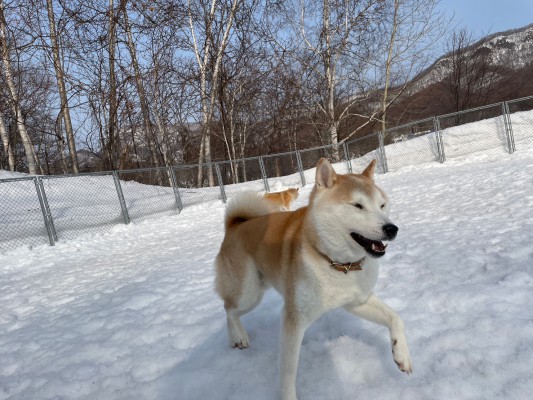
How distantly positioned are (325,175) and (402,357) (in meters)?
1.12

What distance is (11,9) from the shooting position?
36.0 ft

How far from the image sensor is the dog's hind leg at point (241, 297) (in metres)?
2.41

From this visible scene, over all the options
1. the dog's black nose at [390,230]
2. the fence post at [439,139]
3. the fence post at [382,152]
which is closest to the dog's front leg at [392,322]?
the dog's black nose at [390,230]

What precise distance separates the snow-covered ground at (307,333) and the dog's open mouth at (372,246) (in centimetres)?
69

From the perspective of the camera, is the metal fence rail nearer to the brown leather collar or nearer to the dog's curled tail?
the dog's curled tail

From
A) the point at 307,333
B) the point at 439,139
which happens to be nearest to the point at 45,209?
the point at 307,333

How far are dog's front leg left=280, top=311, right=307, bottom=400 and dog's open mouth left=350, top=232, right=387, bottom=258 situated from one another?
0.54 m

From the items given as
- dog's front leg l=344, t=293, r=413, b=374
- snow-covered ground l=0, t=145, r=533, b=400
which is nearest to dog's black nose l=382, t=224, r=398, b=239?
dog's front leg l=344, t=293, r=413, b=374

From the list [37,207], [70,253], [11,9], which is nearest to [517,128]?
[70,253]

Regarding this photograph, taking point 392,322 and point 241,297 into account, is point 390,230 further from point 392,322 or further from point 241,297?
point 241,297

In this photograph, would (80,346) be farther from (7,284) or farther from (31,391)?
(7,284)

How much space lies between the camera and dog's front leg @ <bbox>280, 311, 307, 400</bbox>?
1837 mm

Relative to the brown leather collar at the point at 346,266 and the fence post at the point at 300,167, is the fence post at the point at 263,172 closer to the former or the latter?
the fence post at the point at 300,167

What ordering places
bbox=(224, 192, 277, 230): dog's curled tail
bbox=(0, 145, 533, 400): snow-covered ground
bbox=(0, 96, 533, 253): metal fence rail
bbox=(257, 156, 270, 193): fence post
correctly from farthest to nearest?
1. bbox=(257, 156, 270, 193): fence post
2. bbox=(0, 96, 533, 253): metal fence rail
3. bbox=(224, 192, 277, 230): dog's curled tail
4. bbox=(0, 145, 533, 400): snow-covered ground
